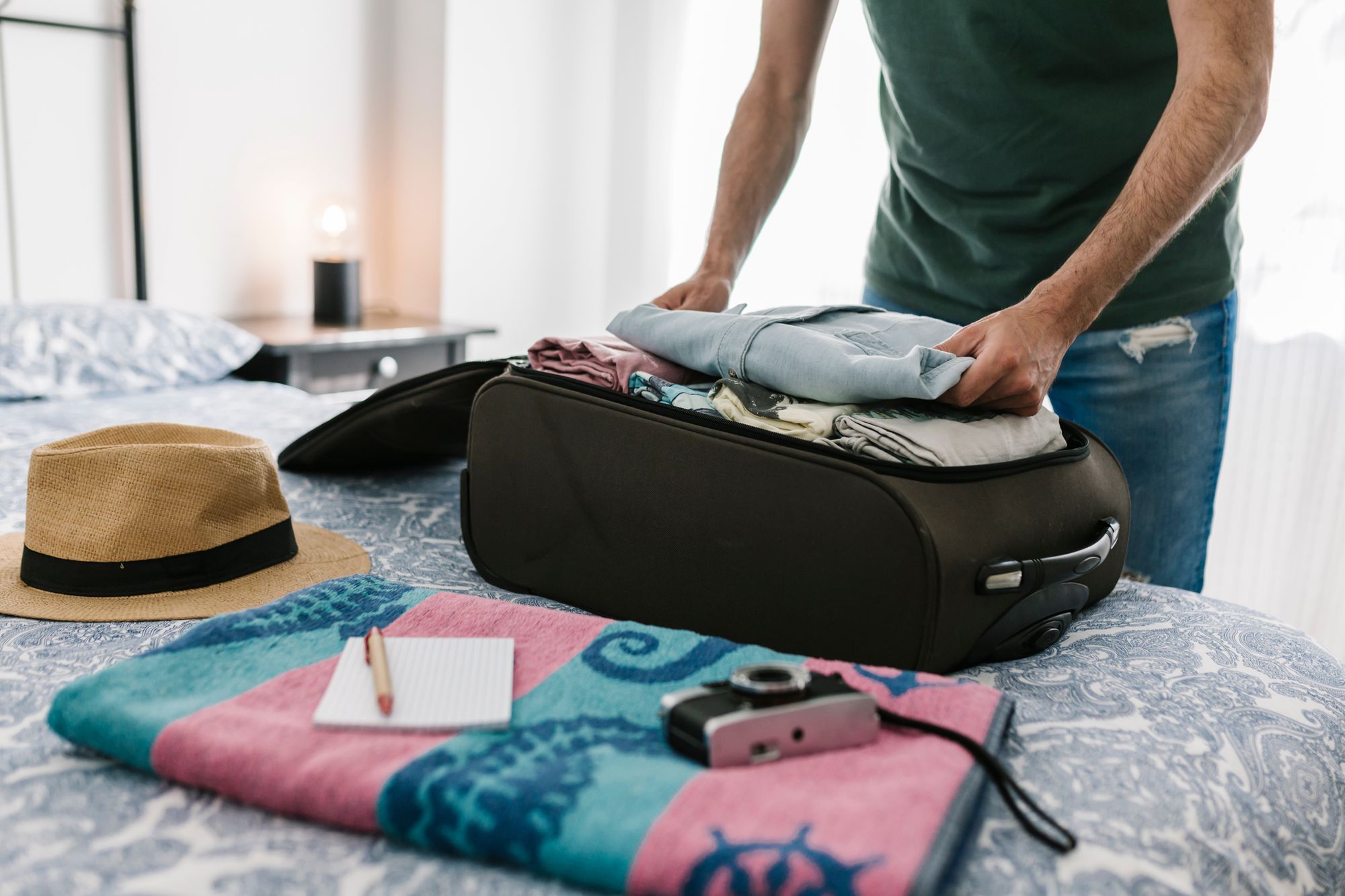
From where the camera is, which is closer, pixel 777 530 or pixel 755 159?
pixel 777 530

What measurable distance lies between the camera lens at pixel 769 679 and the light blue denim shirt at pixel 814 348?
26 cm

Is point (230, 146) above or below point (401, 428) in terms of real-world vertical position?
above

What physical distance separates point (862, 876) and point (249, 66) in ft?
8.89

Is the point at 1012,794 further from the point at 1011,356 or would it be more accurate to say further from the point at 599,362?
the point at 599,362

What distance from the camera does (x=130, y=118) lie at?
2.34 m

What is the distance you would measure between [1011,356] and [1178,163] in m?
0.31

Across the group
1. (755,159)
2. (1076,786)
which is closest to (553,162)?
(755,159)

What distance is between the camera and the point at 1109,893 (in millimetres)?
501

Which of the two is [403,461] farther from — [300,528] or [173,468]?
[173,468]

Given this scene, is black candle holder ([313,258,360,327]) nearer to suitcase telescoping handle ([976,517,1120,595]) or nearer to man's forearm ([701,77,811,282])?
man's forearm ([701,77,811,282])

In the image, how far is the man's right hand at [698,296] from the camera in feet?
3.80

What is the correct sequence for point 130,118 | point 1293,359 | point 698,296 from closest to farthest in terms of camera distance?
point 698,296 → point 1293,359 → point 130,118

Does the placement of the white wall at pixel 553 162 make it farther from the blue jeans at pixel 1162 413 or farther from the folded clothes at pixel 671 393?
the folded clothes at pixel 671 393

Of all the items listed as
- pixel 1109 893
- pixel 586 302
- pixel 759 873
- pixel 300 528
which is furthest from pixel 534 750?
pixel 586 302
